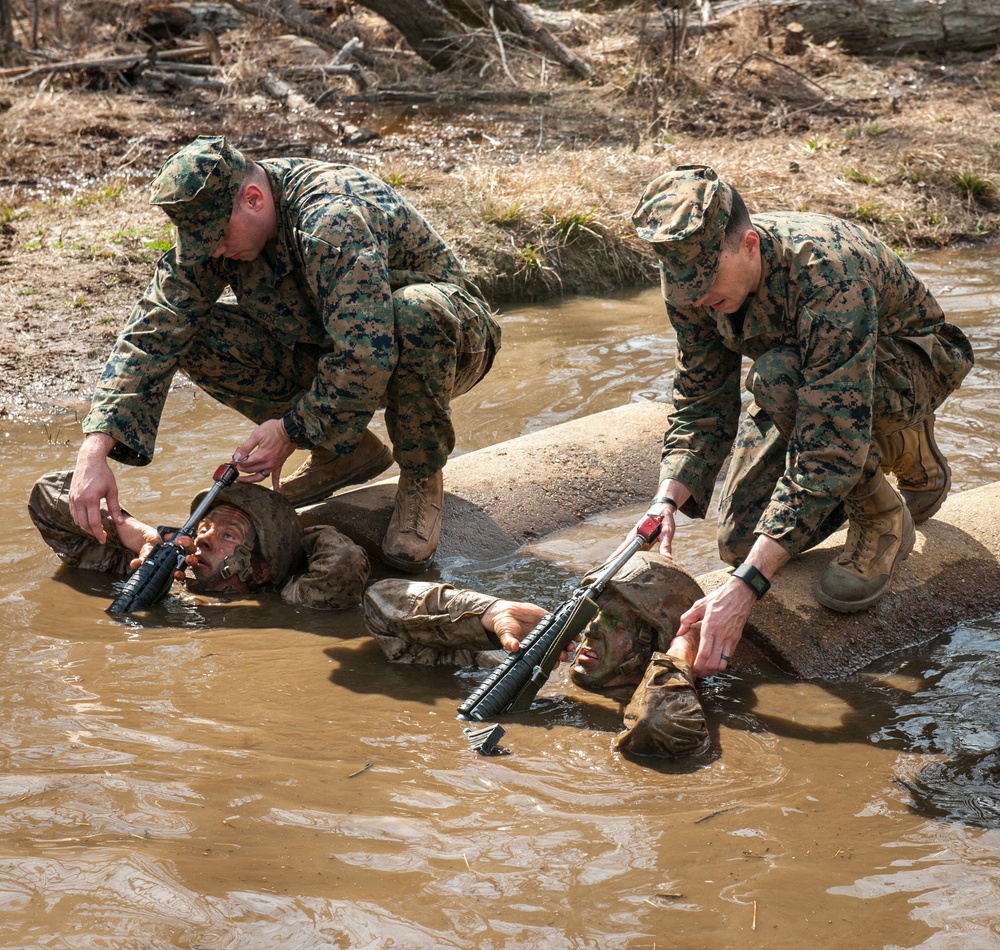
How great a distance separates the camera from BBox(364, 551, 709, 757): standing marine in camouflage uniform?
323cm

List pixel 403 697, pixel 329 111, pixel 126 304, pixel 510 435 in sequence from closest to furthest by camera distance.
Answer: pixel 403 697 < pixel 510 435 < pixel 126 304 < pixel 329 111

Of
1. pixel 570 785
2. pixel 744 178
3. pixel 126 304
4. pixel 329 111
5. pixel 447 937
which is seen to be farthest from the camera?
pixel 329 111

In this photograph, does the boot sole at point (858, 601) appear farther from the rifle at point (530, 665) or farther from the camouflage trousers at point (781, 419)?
the rifle at point (530, 665)

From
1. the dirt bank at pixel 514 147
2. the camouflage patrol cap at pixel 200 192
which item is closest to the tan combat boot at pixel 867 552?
the camouflage patrol cap at pixel 200 192

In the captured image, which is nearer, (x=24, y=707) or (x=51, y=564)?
(x=24, y=707)

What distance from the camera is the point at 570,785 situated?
3.04 m

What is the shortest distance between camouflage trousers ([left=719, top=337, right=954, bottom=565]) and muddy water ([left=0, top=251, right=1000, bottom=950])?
551mm

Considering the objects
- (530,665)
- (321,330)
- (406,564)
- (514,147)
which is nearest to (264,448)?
(321,330)

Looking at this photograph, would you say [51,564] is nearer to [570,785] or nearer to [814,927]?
[570,785]

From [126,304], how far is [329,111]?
5589 millimetres

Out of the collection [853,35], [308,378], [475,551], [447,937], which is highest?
[853,35]

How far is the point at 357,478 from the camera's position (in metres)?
5.28

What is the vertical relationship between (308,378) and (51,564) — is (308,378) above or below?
above

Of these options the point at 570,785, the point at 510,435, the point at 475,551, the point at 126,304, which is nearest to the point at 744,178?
the point at 510,435
